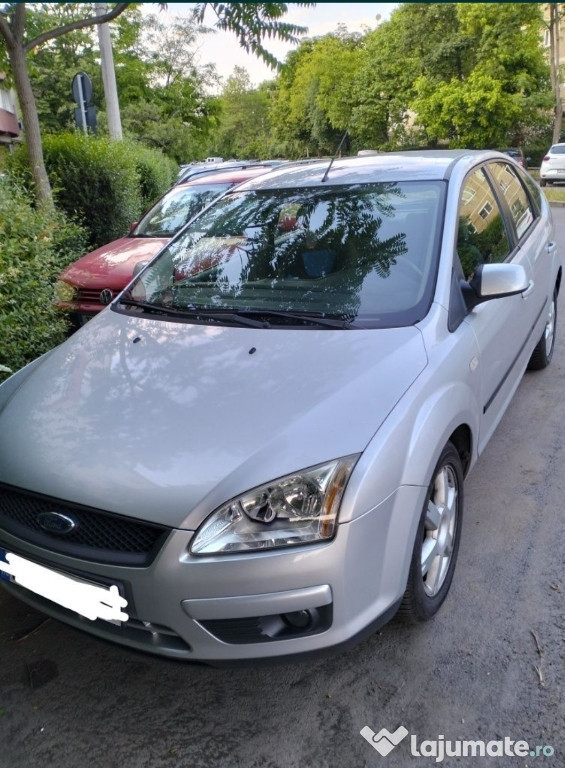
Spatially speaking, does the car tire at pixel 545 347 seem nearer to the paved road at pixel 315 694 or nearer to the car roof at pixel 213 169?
the paved road at pixel 315 694

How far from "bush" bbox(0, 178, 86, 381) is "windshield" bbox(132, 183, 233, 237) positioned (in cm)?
231

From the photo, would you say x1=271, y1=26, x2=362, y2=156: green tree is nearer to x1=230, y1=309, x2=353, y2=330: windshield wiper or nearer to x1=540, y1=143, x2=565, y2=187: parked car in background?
x1=540, y1=143, x2=565, y2=187: parked car in background

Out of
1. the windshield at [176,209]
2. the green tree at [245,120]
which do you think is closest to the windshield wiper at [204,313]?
the windshield at [176,209]

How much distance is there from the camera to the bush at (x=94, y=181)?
844 centimetres

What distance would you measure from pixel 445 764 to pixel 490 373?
1.67 metres

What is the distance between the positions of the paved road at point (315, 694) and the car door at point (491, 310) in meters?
0.79

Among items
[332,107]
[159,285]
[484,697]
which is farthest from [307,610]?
[332,107]

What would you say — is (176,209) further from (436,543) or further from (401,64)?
(401,64)

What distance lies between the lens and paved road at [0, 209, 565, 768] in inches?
79.5

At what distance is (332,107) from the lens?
45.9m

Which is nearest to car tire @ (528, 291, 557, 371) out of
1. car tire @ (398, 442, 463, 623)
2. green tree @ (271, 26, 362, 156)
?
car tire @ (398, 442, 463, 623)

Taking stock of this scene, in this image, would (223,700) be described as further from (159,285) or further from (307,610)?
(159,285)

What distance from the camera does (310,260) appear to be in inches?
119

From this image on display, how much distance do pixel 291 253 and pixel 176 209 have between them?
4.55 m
